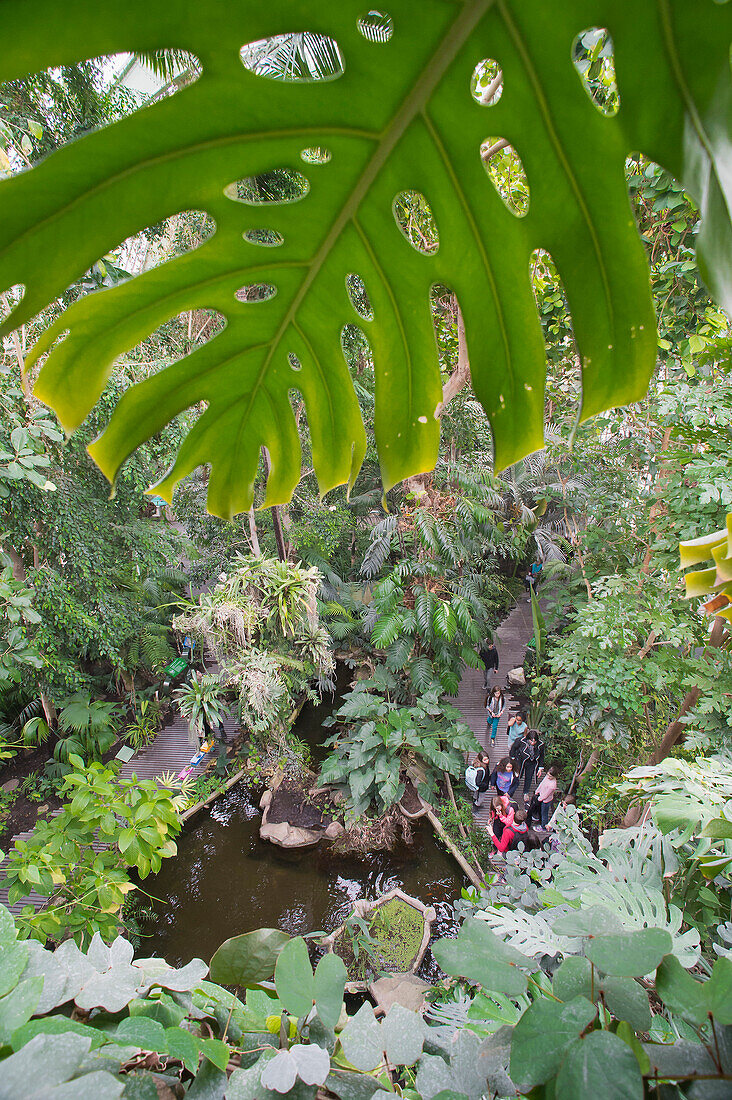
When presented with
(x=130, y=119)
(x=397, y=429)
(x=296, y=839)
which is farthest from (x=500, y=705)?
(x=130, y=119)

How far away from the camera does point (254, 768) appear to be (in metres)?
4.58

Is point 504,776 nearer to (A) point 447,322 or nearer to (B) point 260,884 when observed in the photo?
(B) point 260,884

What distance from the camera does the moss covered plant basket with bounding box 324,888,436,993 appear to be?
3143 mm

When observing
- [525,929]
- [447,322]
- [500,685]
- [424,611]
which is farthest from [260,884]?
[447,322]

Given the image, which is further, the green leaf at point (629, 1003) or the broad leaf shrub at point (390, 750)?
the broad leaf shrub at point (390, 750)

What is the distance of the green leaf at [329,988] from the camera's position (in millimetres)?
486

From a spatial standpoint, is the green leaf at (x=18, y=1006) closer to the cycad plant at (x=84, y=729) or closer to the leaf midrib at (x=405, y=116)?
the leaf midrib at (x=405, y=116)

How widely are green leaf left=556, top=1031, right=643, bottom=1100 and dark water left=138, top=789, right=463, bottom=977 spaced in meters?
3.75

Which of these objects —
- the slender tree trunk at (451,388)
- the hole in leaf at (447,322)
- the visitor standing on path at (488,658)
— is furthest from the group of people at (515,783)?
the hole in leaf at (447,322)

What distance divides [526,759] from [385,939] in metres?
1.60

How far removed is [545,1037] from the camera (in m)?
0.39

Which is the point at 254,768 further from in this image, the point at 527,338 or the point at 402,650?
the point at 527,338

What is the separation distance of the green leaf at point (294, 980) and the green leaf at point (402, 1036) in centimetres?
9

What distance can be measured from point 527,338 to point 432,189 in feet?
0.52
